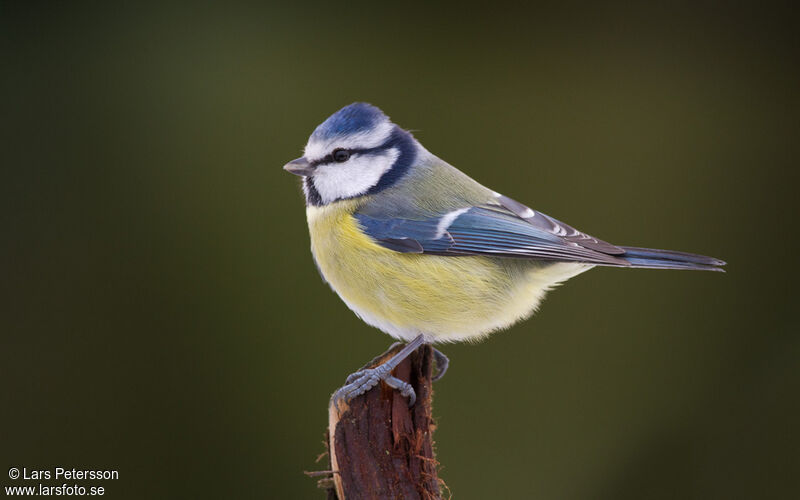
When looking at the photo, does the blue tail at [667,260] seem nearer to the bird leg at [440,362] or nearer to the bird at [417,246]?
the bird at [417,246]

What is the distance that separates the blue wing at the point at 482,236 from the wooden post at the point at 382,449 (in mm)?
252

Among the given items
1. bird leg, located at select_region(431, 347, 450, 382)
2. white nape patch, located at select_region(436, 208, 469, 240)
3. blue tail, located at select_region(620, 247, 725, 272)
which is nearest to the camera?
blue tail, located at select_region(620, 247, 725, 272)

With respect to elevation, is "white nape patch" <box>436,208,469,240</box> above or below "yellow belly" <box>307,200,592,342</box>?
above

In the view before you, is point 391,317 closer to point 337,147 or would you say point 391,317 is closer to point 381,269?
point 381,269

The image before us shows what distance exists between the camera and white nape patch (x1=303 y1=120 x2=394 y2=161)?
1.29 m

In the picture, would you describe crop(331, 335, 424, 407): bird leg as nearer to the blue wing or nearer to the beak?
the blue wing

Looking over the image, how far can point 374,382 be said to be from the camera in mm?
1183

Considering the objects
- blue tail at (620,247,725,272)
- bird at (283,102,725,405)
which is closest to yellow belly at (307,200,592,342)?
bird at (283,102,725,405)

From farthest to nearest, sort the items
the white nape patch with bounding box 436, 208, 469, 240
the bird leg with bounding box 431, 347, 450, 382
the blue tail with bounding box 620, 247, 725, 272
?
the bird leg with bounding box 431, 347, 450, 382 < the white nape patch with bounding box 436, 208, 469, 240 < the blue tail with bounding box 620, 247, 725, 272

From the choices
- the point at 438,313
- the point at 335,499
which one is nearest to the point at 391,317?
the point at 438,313

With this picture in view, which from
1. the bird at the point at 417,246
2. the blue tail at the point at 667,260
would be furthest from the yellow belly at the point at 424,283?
the blue tail at the point at 667,260

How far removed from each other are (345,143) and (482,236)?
290mm

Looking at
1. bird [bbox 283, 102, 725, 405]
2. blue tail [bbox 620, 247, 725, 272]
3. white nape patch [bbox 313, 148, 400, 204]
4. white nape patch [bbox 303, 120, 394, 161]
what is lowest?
blue tail [bbox 620, 247, 725, 272]

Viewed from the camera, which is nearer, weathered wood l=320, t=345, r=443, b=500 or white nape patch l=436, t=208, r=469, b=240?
weathered wood l=320, t=345, r=443, b=500
